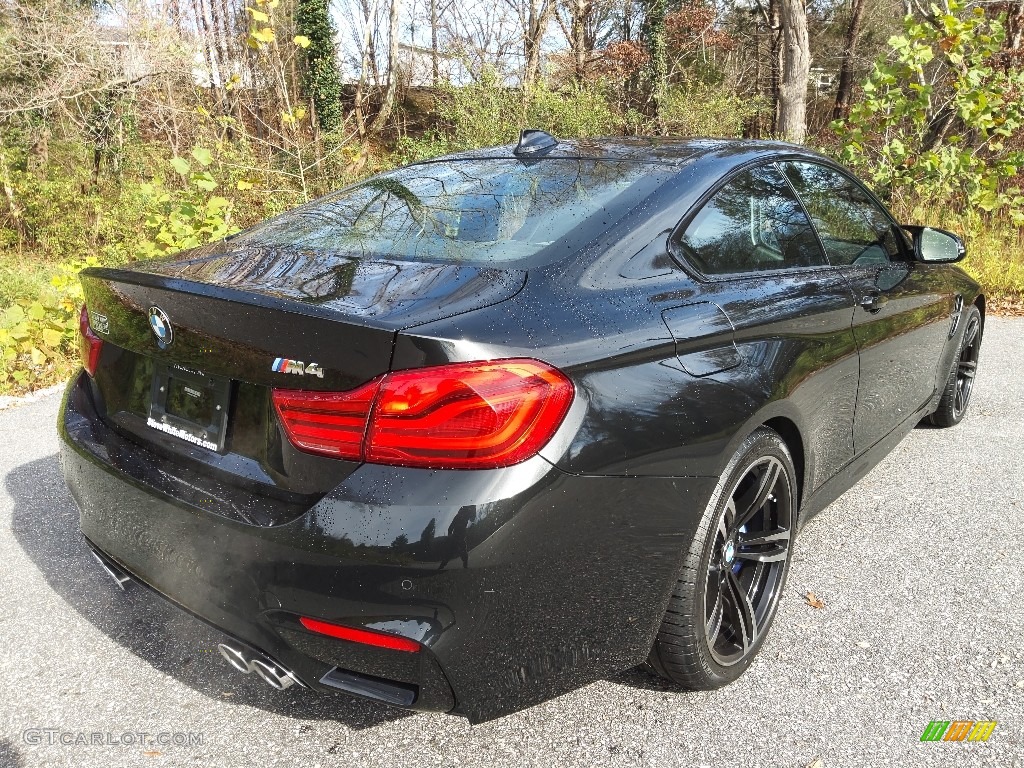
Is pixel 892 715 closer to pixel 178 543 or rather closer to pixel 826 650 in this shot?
pixel 826 650

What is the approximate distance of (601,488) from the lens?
5.66 ft

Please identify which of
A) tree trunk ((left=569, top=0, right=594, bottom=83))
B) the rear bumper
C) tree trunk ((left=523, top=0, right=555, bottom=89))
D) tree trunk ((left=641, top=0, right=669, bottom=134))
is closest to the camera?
the rear bumper

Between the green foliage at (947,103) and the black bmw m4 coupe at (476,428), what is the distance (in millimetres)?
7811

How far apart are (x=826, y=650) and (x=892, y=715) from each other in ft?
1.05

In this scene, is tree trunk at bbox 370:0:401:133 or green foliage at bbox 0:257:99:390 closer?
green foliage at bbox 0:257:99:390

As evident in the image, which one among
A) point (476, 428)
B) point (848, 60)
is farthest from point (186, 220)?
point (848, 60)

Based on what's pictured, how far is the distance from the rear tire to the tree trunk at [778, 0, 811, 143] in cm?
825

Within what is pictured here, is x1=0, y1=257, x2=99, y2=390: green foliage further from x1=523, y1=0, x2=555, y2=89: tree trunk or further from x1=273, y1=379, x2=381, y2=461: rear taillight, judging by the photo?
x1=523, y1=0, x2=555, y2=89: tree trunk

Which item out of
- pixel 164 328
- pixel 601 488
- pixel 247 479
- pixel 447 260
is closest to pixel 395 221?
pixel 447 260

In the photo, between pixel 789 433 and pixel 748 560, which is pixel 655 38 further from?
pixel 748 560

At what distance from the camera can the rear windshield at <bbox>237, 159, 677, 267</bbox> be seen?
6.84 ft

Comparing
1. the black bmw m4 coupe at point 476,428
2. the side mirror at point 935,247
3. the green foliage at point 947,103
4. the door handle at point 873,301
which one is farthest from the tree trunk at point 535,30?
the black bmw m4 coupe at point 476,428

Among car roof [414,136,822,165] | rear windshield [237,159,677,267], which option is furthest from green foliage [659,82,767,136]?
rear windshield [237,159,677,267]

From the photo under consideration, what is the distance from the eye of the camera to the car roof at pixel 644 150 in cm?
263
